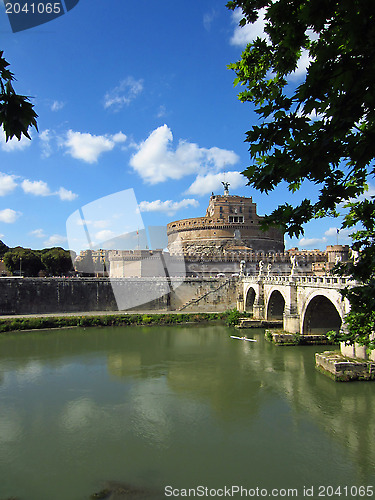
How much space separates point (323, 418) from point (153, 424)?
16.9ft

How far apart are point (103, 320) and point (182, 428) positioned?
69.4 ft

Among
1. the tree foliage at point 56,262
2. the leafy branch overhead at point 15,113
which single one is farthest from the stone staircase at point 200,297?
the leafy branch overhead at point 15,113

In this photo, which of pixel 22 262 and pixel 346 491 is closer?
pixel 346 491

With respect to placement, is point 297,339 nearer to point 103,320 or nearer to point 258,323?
point 258,323

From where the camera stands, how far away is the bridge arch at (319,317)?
20270 mm

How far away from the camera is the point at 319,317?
68.3ft

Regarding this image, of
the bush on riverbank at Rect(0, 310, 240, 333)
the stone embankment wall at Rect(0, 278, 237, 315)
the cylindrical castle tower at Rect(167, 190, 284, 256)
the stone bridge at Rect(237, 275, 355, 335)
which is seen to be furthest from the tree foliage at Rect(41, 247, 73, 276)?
the stone bridge at Rect(237, 275, 355, 335)

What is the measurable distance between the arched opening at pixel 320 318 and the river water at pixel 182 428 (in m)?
2.77

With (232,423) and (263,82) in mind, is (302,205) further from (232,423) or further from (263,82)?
(232,423)

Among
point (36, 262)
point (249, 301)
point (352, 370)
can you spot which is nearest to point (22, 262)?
point (36, 262)

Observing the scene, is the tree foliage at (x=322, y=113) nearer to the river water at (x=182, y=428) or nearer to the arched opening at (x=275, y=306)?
the river water at (x=182, y=428)

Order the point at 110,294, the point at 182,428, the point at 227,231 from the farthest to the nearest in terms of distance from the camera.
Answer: the point at 227,231 → the point at 110,294 → the point at 182,428

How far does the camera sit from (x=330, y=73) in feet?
7.46

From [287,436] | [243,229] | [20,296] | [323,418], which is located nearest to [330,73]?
[287,436]
